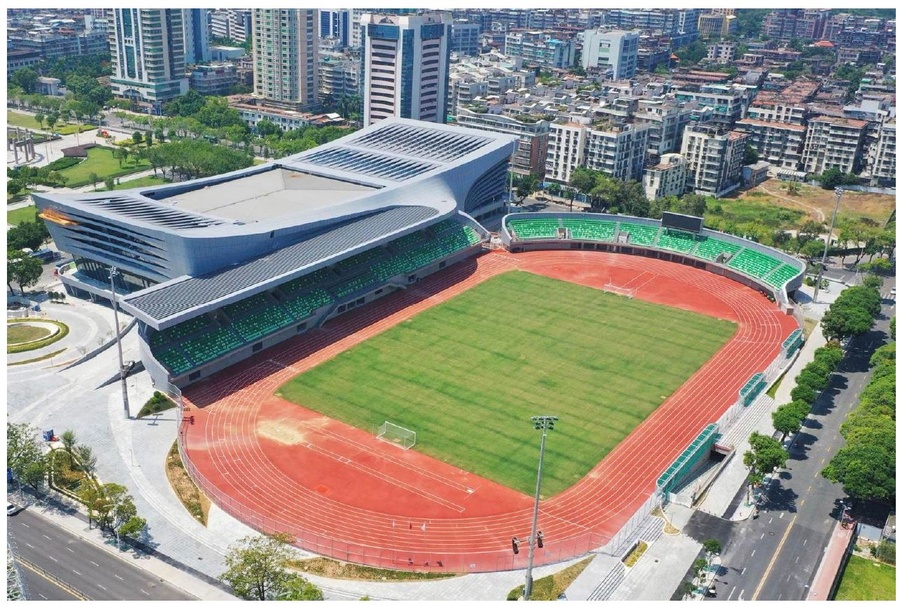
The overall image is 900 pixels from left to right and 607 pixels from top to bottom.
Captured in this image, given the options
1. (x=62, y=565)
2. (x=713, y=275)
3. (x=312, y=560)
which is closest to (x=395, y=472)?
(x=312, y=560)

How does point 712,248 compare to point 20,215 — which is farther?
point 20,215

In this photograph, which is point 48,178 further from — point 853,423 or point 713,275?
Answer: point 853,423

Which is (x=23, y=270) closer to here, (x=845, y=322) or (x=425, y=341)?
(x=425, y=341)

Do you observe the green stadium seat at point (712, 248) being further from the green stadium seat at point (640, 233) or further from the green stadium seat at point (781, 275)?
the green stadium seat at point (781, 275)

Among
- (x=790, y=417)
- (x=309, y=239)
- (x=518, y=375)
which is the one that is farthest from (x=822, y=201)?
(x=309, y=239)

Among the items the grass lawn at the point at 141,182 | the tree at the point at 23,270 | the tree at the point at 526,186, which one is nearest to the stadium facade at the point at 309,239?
the tree at the point at 23,270

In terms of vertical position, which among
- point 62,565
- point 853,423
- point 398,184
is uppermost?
point 398,184
